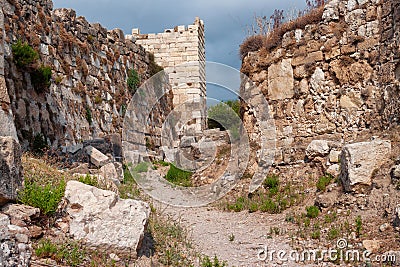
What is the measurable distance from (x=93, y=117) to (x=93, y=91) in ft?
2.55

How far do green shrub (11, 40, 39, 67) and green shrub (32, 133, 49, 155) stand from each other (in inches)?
56.9

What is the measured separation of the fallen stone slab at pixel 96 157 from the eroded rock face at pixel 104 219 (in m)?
4.17

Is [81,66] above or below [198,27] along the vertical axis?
below

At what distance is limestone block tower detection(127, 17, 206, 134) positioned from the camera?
675 inches

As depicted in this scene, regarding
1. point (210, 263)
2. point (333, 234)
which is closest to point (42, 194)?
point (210, 263)

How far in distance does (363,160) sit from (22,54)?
6623mm

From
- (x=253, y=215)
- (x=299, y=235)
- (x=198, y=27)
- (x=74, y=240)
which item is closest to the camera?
(x=74, y=240)

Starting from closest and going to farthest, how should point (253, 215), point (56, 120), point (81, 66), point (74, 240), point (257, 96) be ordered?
1. point (74, 240)
2. point (253, 215)
3. point (257, 96)
4. point (56, 120)
5. point (81, 66)

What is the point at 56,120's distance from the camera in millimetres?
10031

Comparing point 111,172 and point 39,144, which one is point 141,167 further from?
point 39,144

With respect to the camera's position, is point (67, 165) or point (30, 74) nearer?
point (67, 165)

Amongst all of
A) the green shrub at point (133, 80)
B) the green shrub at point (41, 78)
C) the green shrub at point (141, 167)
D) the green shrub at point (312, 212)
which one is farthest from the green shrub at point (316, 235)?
the green shrub at point (133, 80)

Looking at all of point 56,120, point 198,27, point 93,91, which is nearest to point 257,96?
point 56,120

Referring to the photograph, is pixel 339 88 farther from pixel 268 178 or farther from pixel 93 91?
pixel 93 91
